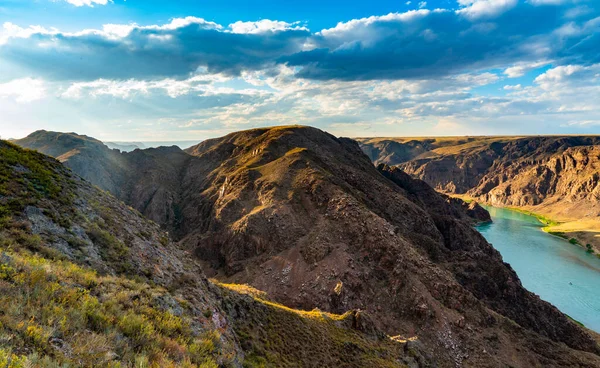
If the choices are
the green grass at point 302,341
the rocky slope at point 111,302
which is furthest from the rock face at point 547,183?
the rocky slope at point 111,302

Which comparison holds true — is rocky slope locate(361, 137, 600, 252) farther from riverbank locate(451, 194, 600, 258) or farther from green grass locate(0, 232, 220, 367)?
green grass locate(0, 232, 220, 367)

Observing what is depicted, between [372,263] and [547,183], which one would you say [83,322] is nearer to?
[372,263]

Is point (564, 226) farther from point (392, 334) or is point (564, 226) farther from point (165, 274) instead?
point (165, 274)

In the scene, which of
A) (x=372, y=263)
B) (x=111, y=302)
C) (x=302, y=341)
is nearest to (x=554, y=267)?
(x=372, y=263)

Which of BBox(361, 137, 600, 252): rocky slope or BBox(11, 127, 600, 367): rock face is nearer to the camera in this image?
BBox(11, 127, 600, 367): rock face

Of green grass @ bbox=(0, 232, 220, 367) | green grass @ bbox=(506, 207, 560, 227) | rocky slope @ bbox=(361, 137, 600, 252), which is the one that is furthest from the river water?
green grass @ bbox=(0, 232, 220, 367)
